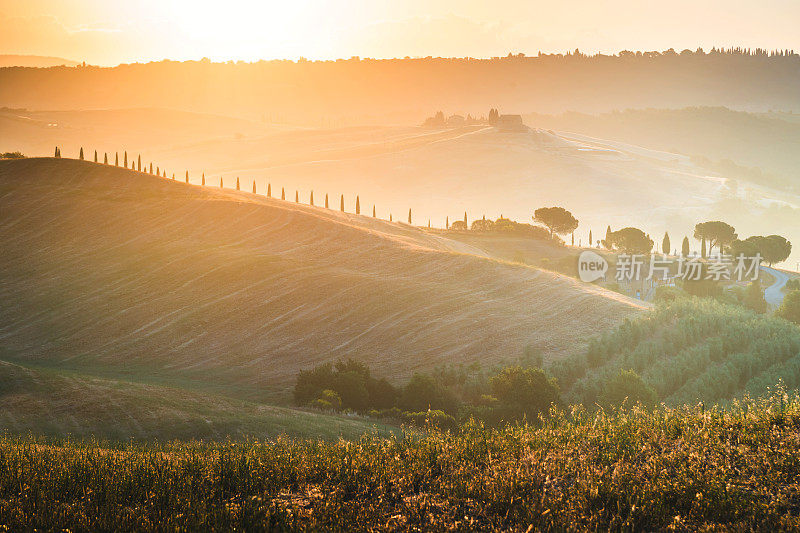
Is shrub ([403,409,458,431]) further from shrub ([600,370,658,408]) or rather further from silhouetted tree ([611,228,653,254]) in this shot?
silhouetted tree ([611,228,653,254])

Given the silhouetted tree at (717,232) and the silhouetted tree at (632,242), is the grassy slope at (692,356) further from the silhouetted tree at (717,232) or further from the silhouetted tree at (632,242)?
the silhouetted tree at (717,232)

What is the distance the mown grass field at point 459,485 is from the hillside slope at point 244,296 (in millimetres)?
36005

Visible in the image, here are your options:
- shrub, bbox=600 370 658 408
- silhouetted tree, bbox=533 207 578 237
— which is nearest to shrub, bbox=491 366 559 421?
shrub, bbox=600 370 658 408

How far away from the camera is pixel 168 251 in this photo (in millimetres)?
76500

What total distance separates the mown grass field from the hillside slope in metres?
36.0

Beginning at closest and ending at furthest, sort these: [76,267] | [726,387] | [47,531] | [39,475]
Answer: [47,531], [39,475], [726,387], [76,267]

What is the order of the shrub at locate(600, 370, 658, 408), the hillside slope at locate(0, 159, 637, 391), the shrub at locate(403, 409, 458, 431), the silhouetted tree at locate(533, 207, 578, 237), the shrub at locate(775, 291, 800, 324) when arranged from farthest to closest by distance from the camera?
the silhouetted tree at locate(533, 207, 578, 237) < the shrub at locate(775, 291, 800, 324) < the hillside slope at locate(0, 159, 637, 391) < the shrub at locate(600, 370, 658, 408) < the shrub at locate(403, 409, 458, 431)

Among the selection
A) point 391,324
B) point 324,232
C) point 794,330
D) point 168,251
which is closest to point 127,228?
point 168,251

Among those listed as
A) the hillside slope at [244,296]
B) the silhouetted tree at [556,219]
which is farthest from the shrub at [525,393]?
the silhouetted tree at [556,219]

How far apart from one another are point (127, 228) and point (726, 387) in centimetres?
7312

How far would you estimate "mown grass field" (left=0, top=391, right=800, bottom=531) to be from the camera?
10.3 meters

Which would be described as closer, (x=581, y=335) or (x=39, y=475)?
(x=39, y=475)

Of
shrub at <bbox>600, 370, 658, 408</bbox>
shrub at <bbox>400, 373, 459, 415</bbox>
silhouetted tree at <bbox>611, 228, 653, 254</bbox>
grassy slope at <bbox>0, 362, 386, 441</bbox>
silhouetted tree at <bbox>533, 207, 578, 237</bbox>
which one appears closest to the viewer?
grassy slope at <bbox>0, 362, 386, 441</bbox>

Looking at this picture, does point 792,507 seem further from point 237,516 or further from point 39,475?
point 39,475
